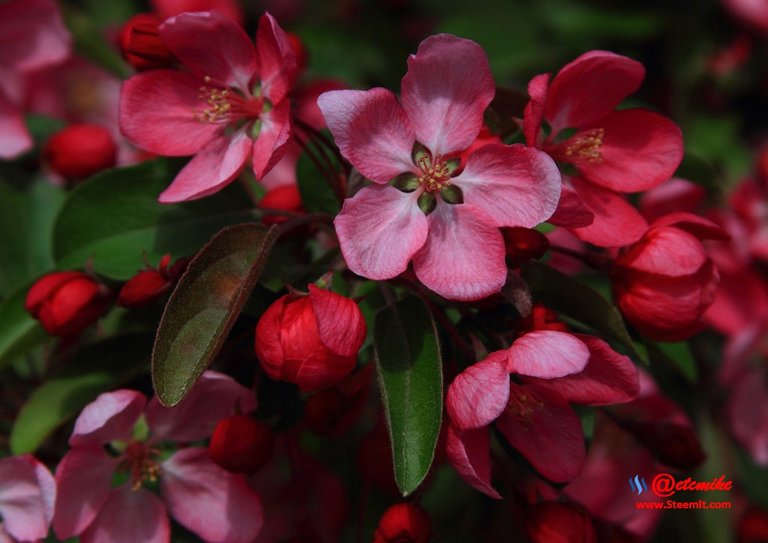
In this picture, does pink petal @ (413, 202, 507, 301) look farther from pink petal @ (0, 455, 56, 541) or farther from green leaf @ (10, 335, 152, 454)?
pink petal @ (0, 455, 56, 541)

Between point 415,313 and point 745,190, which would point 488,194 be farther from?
point 745,190

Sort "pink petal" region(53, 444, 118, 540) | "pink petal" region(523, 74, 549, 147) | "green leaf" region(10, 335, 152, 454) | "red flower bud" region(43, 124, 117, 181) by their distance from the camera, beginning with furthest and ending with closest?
"red flower bud" region(43, 124, 117, 181)
"green leaf" region(10, 335, 152, 454)
"pink petal" region(53, 444, 118, 540)
"pink petal" region(523, 74, 549, 147)

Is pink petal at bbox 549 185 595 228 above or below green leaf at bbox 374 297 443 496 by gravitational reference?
above

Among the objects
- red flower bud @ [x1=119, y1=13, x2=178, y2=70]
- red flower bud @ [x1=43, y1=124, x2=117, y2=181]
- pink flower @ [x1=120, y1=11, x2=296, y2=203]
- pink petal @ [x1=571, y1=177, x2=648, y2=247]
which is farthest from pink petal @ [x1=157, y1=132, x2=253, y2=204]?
pink petal @ [x1=571, y1=177, x2=648, y2=247]

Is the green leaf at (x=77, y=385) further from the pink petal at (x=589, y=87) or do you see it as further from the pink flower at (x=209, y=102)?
the pink petal at (x=589, y=87)

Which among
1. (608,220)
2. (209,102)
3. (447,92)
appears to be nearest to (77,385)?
(209,102)

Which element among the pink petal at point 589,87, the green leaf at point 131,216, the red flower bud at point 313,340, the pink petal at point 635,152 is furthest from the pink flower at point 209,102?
the pink petal at point 635,152

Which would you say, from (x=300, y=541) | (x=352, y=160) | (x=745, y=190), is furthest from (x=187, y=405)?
(x=745, y=190)
